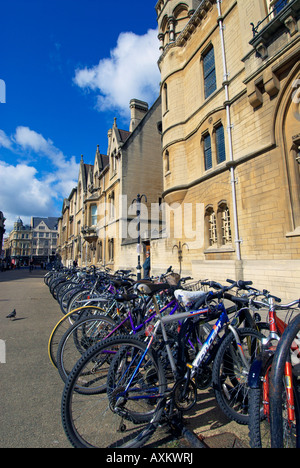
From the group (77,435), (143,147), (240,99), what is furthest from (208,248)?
(143,147)

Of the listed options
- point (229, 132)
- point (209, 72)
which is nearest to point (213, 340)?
point (229, 132)

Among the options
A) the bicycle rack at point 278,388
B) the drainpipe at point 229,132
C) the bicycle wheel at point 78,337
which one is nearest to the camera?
the bicycle rack at point 278,388

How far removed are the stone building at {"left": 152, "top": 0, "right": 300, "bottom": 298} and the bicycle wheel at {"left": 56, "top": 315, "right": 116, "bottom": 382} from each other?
6133 mm

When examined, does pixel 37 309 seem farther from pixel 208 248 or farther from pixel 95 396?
pixel 208 248

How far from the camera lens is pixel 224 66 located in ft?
35.3

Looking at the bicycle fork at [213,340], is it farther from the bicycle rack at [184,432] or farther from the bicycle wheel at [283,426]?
the bicycle wheel at [283,426]

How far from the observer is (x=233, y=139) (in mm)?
10039

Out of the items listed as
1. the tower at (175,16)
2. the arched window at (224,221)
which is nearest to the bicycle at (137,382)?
the arched window at (224,221)

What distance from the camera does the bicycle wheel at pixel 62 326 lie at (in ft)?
11.0

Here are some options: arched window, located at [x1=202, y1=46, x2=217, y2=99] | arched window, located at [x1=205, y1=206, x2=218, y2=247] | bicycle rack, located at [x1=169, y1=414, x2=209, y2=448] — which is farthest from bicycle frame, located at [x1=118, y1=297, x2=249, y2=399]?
arched window, located at [x1=202, y1=46, x2=217, y2=99]

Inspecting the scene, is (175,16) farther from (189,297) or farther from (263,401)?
(263,401)

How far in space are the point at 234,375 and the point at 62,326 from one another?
7.96ft

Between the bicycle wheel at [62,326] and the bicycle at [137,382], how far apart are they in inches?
37.0
